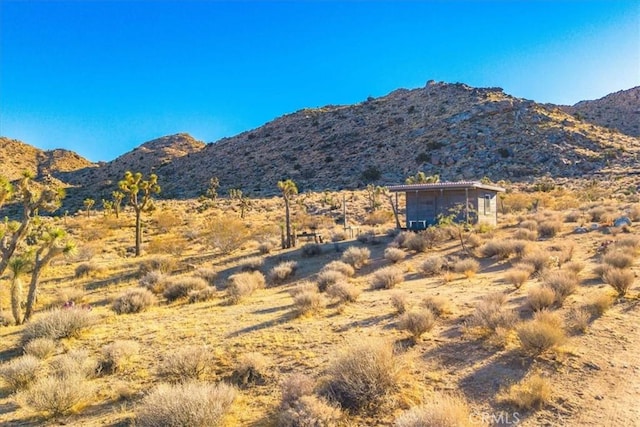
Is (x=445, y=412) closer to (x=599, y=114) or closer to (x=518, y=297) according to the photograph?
(x=518, y=297)

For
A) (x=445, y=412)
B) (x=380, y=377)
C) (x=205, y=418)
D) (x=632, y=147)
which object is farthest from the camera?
(x=632, y=147)

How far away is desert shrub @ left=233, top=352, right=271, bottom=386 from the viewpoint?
7934mm

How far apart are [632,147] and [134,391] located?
217 feet

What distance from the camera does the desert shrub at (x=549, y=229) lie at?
20.9 metres

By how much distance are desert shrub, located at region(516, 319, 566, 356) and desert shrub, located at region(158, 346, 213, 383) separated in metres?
6.06

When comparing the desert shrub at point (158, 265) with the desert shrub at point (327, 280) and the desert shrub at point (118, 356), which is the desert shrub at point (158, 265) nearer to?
the desert shrub at point (327, 280)

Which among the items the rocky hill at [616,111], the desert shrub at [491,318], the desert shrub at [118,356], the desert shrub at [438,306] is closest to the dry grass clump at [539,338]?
the desert shrub at [491,318]

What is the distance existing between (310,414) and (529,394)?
3301 millimetres

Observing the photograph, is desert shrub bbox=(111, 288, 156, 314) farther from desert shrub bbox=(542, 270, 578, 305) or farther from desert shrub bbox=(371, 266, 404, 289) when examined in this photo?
desert shrub bbox=(542, 270, 578, 305)

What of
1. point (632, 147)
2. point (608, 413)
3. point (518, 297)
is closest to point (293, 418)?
point (608, 413)

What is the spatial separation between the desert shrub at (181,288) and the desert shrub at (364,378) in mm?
10420

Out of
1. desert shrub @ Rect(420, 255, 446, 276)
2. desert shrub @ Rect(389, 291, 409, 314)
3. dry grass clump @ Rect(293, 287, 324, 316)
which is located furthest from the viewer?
desert shrub @ Rect(420, 255, 446, 276)

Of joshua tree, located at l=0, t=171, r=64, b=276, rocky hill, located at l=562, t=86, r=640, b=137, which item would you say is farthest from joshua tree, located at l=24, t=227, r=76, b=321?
rocky hill, located at l=562, t=86, r=640, b=137

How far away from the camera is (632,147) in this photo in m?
55.4
